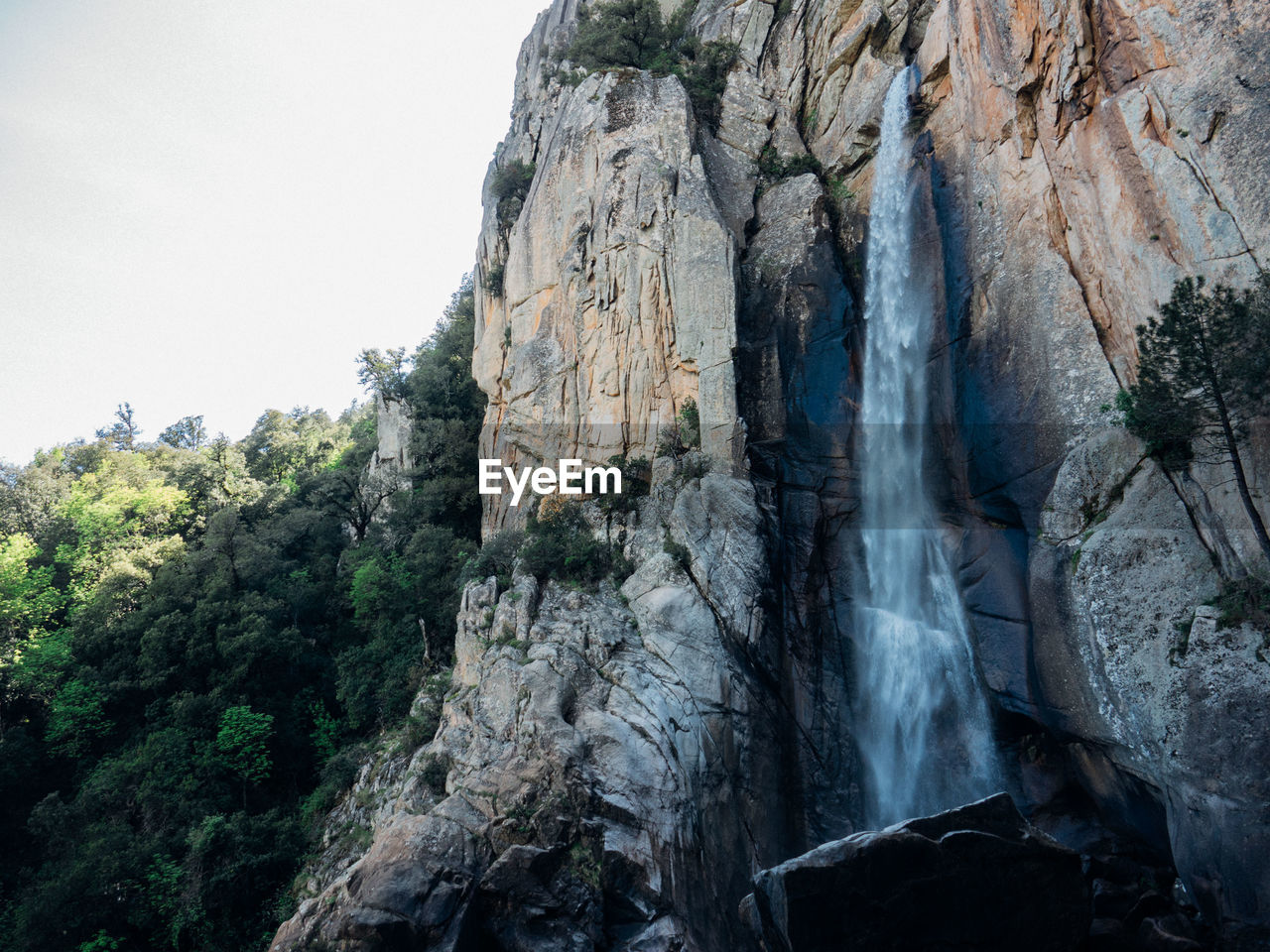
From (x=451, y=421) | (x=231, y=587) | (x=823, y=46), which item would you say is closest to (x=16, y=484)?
(x=231, y=587)

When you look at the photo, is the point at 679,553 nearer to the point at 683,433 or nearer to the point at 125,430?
the point at 683,433

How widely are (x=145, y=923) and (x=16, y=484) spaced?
25426 mm

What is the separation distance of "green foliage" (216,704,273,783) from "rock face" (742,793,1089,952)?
1725 centimetres

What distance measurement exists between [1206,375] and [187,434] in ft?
180

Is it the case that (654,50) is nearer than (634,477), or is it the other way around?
(634,477)

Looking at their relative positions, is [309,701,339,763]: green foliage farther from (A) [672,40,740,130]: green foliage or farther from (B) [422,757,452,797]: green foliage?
(A) [672,40,740,130]: green foliage

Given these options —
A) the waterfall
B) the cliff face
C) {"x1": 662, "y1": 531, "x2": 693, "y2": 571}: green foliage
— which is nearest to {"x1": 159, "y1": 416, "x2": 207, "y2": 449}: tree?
the cliff face

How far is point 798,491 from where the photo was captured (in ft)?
70.8

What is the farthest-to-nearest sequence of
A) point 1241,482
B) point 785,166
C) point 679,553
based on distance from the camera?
point 785,166 < point 679,553 < point 1241,482

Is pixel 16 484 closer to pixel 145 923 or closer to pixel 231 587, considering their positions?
pixel 231 587

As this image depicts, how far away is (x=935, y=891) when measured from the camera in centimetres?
1333

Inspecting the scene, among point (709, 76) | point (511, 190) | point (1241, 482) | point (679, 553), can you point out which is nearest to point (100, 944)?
point (679, 553)

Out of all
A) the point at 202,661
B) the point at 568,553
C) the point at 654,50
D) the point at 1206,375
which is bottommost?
the point at 202,661

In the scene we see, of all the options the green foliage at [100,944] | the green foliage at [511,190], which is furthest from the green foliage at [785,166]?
the green foliage at [100,944]
